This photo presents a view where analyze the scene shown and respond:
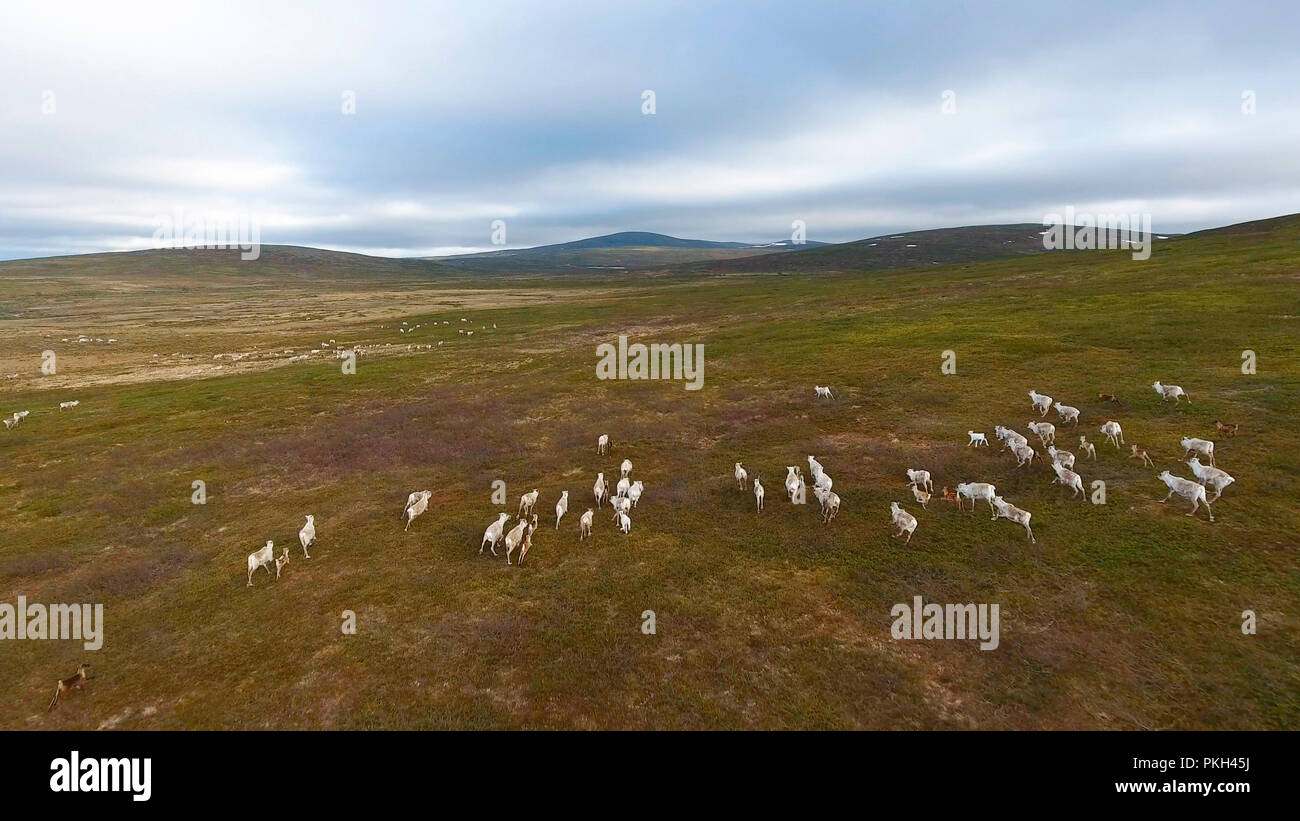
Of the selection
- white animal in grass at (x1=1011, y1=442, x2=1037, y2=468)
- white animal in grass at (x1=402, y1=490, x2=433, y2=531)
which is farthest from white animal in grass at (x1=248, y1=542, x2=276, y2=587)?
white animal in grass at (x1=1011, y1=442, x2=1037, y2=468)

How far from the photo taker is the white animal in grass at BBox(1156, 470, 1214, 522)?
61.0 ft

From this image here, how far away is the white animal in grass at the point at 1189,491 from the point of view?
1858 centimetres

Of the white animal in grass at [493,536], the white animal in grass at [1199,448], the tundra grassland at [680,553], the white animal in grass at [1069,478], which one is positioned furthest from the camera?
the white animal in grass at [1199,448]

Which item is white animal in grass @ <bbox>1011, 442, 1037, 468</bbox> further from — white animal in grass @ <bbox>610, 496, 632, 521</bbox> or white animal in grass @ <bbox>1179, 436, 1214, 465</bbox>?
white animal in grass @ <bbox>610, 496, 632, 521</bbox>

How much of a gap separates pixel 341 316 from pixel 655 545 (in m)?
111

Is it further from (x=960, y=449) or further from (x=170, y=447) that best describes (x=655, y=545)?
(x=170, y=447)

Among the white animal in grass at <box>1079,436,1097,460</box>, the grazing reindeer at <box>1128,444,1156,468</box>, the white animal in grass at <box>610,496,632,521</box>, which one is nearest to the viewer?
the white animal in grass at <box>610,496,632,521</box>

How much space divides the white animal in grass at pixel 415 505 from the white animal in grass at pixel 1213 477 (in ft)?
95.8

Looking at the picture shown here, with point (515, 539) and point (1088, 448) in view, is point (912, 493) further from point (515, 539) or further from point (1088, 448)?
point (515, 539)

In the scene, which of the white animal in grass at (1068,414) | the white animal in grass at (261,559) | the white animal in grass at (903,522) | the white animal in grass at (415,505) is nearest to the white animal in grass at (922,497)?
the white animal in grass at (903,522)

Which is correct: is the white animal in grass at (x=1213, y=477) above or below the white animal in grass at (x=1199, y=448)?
below

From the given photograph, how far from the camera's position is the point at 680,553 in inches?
754

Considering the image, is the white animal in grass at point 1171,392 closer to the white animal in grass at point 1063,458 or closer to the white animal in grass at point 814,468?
the white animal in grass at point 1063,458

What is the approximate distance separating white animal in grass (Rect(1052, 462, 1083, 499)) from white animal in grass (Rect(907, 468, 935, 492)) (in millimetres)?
4398
